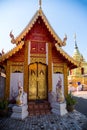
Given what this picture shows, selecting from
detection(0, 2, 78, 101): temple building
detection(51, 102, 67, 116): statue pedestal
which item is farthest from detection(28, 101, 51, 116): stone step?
detection(0, 2, 78, 101): temple building

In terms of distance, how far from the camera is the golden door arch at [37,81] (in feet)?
33.6

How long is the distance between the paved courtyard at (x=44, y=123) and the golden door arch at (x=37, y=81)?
7.65 feet

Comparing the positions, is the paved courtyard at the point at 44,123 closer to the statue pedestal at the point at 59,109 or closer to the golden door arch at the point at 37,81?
the statue pedestal at the point at 59,109

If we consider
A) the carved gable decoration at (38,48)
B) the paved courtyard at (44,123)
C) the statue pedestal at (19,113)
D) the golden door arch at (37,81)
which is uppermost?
→ the carved gable decoration at (38,48)

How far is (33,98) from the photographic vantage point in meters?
10.2

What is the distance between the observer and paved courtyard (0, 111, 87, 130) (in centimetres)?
648

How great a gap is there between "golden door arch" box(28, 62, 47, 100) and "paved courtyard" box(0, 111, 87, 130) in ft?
7.65

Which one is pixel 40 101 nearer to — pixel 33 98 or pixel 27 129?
pixel 33 98

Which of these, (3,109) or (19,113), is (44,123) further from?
(3,109)

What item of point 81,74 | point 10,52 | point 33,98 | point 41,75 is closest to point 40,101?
point 33,98

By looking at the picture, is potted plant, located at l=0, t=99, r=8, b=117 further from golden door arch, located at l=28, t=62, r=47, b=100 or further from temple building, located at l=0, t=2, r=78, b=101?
golden door arch, located at l=28, t=62, r=47, b=100

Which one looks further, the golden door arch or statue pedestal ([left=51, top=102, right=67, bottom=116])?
the golden door arch

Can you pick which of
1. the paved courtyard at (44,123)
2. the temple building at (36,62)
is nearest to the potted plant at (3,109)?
the paved courtyard at (44,123)

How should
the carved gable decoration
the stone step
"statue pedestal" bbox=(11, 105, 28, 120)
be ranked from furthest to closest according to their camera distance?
the carved gable decoration, the stone step, "statue pedestal" bbox=(11, 105, 28, 120)
